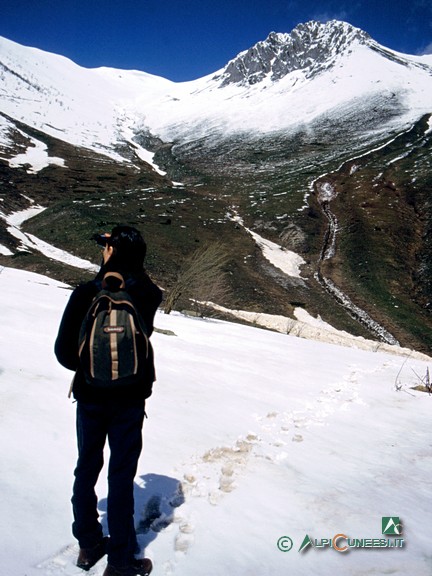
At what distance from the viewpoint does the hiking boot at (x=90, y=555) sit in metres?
3.11

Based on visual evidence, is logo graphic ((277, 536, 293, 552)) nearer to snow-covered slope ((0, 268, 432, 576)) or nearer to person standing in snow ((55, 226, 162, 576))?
snow-covered slope ((0, 268, 432, 576))

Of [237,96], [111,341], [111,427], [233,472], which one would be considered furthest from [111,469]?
[237,96]

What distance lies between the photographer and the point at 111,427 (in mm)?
3168

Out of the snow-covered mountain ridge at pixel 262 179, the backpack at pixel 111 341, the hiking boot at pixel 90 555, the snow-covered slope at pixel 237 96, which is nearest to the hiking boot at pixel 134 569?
the hiking boot at pixel 90 555

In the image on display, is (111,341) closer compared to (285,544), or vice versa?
(111,341)

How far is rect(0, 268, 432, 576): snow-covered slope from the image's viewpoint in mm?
3393

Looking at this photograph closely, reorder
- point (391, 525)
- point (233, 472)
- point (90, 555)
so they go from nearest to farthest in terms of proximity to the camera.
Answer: point (90, 555), point (391, 525), point (233, 472)

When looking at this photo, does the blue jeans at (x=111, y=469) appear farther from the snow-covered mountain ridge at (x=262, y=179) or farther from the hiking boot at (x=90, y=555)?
the snow-covered mountain ridge at (x=262, y=179)

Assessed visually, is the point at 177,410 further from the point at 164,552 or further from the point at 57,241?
the point at 57,241

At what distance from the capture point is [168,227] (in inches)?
2058

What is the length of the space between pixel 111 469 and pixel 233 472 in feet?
6.86

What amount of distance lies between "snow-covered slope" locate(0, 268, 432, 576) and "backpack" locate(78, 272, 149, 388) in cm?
149

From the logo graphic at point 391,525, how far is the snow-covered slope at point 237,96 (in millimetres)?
119628

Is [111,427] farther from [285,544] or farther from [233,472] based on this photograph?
[233,472]
